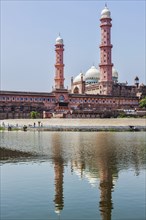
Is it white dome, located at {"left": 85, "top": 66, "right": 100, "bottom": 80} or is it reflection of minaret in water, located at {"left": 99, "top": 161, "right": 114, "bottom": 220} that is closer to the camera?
reflection of minaret in water, located at {"left": 99, "top": 161, "right": 114, "bottom": 220}

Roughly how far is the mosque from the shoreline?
5407mm

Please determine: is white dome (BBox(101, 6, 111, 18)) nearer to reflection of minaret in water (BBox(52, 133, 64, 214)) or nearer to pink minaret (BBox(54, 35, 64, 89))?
pink minaret (BBox(54, 35, 64, 89))

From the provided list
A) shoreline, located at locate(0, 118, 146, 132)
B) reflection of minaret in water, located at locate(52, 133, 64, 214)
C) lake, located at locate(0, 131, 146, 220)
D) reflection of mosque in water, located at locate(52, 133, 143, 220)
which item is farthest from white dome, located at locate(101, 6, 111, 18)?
lake, located at locate(0, 131, 146, 220)

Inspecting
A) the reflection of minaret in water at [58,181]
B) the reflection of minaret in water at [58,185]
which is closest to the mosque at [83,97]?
the reflection of minaret in water at [58,181]

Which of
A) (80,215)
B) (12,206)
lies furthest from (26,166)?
(80,215)

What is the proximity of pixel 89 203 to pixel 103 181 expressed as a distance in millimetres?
2304

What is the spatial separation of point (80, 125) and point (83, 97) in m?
14.6

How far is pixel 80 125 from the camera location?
1702 inches

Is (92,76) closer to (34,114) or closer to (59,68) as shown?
(59,68)

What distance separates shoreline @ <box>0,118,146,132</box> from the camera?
39375 mm

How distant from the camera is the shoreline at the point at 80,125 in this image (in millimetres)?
39375

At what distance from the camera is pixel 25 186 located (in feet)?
32.2

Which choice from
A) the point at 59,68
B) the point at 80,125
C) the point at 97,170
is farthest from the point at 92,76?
the point at 97,170

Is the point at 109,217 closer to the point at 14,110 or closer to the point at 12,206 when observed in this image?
the point at 12,206
